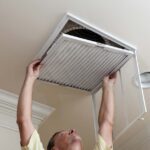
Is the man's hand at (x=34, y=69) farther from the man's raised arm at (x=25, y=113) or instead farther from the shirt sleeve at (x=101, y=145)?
the shirt sleeve at (x=101, y=145)

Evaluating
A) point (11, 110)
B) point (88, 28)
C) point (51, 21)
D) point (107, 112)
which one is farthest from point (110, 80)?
point (11, 110)

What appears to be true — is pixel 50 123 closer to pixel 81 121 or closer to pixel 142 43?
pixel 81 121

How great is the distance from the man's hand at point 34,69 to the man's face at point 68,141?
248 mm

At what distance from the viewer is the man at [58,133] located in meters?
1.33

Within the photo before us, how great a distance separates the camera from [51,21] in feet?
4.90

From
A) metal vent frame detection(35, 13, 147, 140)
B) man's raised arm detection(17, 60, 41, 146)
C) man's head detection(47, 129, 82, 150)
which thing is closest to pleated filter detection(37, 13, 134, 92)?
metal vent frame detection(35, 13, 147, 140)

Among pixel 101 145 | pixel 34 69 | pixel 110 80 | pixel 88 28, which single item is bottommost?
pixel 101 145

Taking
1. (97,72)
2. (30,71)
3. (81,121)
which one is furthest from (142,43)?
(81,121)

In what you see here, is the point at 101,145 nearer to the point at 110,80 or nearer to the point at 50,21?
the point at 110,80

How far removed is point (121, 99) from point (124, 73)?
0.18 meters

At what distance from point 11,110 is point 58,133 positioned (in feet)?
1.77

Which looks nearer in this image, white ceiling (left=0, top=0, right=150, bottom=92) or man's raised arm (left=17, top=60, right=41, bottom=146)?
man's raised arm (left=17, top=60, right=41, bottom=146)

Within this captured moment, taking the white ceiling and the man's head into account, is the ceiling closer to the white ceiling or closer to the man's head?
the white ceiling

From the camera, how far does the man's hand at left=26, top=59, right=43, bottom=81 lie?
4.79ft
